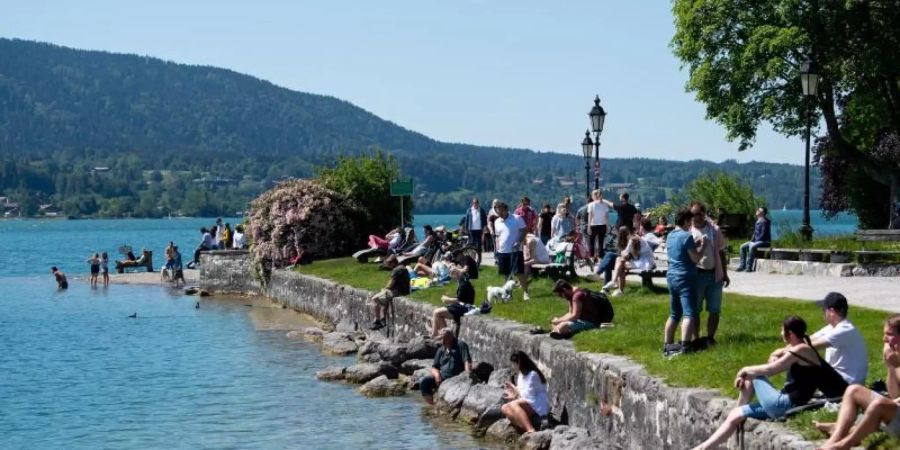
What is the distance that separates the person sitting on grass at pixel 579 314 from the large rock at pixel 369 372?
222 inches

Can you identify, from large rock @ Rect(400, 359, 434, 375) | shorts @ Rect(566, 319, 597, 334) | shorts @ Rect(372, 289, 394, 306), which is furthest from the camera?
shorts @ Rect(372, 289, 394, 306)

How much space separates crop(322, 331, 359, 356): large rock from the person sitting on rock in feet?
23.2

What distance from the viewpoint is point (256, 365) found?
1078 inches

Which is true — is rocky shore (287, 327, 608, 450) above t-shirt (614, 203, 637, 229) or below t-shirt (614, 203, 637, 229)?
below

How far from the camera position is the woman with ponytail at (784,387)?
11.4m

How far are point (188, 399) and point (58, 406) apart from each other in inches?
85.8

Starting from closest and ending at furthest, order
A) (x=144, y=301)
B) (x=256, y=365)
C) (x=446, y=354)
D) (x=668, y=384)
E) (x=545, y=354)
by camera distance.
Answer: (x=668, y=384)
(x=545, y=354)
(x=446, y=354)
(x=256, y=365)
(x=144, y=301)

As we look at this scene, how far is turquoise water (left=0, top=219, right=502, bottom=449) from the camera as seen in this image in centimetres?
1930

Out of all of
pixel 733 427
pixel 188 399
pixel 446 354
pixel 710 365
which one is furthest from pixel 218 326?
pixel 733 427

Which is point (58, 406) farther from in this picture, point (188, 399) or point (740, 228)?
point (740, 228)

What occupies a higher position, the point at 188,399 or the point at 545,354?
the point at 545,354

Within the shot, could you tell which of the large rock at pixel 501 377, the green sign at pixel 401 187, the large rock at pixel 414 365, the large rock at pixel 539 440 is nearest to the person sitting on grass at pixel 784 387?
the large rock at pixel 539 440

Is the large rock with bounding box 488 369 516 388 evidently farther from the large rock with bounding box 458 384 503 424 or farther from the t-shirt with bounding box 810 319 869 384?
the t-shirt with bounding box 810 319 869 384

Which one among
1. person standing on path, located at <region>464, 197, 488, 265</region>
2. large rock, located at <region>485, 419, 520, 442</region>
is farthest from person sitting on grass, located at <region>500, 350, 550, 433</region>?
person standing on path, located at <region>464, 197, 488, 265</region>
